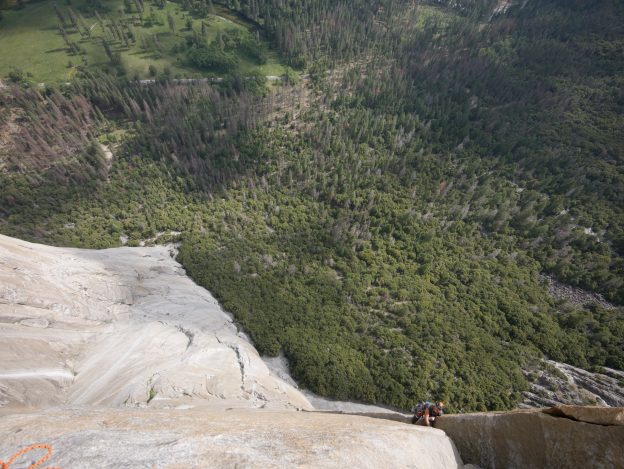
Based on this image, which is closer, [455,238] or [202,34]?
[455,238]

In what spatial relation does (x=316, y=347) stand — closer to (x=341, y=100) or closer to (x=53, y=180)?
(x=53, y=180)

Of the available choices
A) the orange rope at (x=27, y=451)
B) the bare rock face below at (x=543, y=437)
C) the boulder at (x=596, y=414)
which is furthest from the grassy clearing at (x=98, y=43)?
the boulder at (x=596, y=414)

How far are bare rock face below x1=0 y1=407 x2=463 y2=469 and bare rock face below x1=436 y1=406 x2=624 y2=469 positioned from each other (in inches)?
62.5

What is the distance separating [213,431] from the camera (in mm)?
12141

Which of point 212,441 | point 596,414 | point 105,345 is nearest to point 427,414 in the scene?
point 596,414

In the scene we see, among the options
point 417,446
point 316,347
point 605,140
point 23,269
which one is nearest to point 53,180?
point 23,269

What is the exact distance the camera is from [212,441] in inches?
446

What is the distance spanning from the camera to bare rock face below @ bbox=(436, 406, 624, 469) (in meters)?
11.1

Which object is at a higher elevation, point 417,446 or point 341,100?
point 417,446

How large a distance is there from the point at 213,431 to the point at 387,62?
153 meters

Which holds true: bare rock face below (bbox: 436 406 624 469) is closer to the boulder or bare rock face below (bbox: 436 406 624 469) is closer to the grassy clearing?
the boulder

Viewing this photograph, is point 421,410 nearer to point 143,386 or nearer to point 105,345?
point 143,386

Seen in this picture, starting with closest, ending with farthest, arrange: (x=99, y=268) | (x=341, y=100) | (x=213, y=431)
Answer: (x=213, y=431)
(x=99, y=268)
(x=341, y=100)

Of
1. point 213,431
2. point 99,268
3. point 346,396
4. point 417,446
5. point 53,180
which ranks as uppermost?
point 213,431
